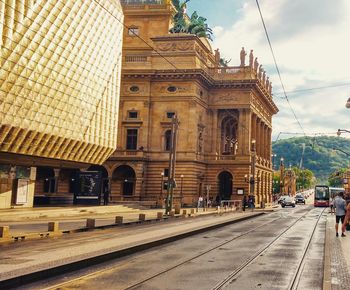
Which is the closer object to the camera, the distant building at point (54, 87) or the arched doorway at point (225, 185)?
the distant building at point (54, 87)

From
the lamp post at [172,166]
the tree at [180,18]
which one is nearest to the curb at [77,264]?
the lamp post at [172,166]

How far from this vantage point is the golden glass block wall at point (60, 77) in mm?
36625

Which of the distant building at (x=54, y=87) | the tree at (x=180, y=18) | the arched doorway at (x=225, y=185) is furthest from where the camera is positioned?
the tree at (x=180, y=18)

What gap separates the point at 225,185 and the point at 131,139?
1958 cm

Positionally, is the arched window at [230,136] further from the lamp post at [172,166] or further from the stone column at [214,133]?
the lamp post at [172,166]

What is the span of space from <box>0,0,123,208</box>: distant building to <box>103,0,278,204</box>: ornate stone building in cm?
1250

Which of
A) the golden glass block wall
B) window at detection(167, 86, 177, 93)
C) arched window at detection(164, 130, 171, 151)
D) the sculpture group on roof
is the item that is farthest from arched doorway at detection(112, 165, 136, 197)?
the sculpture group on roof

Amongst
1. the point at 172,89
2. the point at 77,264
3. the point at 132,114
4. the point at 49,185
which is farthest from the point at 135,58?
the point at 77,264

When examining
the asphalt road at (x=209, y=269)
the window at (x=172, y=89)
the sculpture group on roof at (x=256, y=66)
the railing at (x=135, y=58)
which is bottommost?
the asphalt road at (x=209, y=269)

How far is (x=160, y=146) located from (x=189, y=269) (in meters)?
52.4

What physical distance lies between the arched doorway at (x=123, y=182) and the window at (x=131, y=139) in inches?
112

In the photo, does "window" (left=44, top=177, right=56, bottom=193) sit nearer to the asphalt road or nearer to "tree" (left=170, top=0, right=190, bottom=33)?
"tree" (left=170, top=0, right=190, bottom=33)

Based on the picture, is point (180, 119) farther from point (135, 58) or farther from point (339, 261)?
point (339, 261)

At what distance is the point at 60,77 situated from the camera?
42.2 meters
